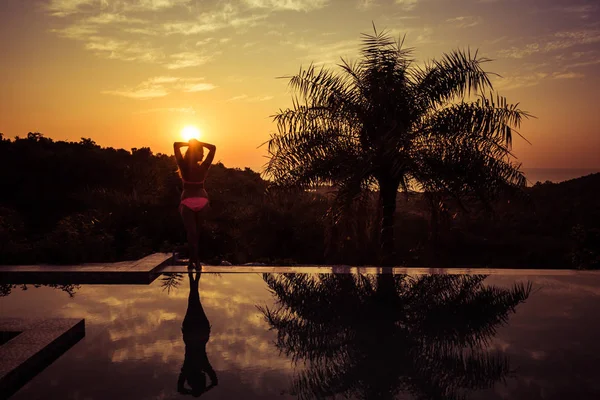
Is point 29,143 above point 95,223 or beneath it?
above

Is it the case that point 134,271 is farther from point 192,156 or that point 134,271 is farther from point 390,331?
point 390,331

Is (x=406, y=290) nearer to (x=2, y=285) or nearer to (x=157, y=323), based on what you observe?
(x=157, y=323)

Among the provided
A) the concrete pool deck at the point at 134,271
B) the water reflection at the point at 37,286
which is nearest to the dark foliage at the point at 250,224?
the concrete pool deck at the point at 134,271

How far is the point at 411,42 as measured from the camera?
10.6 m

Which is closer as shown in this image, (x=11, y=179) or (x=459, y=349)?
(x=459, y=349)

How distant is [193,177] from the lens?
799cm

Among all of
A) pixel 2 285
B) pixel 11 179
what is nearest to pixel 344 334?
pixel 2 285

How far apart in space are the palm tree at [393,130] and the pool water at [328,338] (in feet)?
7.76

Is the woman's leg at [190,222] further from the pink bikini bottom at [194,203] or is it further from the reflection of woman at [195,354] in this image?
the reflection of woman at [195,354]

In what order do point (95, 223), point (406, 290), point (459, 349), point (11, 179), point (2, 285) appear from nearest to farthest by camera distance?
1. point (459, 349)
2. point (406, 290)
3. point (2, 285)
4. point (95, 223)
5. point (11, 179)

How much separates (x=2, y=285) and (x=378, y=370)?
5.96 m

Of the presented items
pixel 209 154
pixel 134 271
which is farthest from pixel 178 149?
pixel 134 271

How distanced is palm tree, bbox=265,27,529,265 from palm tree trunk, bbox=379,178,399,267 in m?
0.02

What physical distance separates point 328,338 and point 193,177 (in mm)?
3838
